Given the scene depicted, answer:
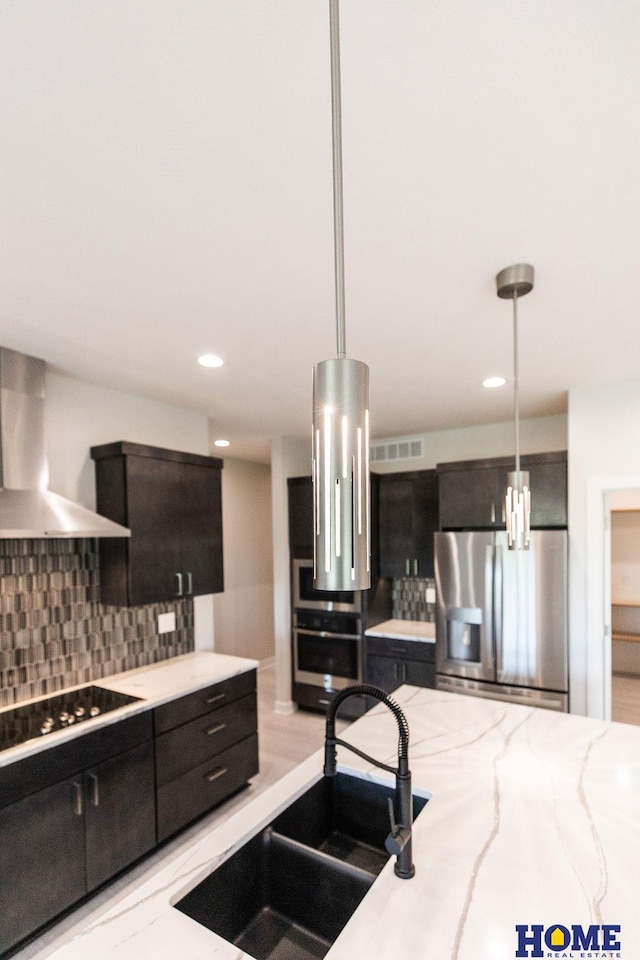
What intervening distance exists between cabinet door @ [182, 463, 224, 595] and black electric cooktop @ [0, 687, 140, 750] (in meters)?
0.75

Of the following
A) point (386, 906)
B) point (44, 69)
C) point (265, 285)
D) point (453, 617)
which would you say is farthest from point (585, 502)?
point (44, 69)

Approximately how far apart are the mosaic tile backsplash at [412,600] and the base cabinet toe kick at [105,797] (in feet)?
6.52

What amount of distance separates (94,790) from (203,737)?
0.69 m

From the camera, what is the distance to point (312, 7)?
792 millimetres

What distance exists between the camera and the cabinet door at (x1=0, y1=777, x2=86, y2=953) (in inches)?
73.5

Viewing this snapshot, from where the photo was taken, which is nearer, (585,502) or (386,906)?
(386,906)

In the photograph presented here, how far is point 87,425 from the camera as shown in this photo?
2.87m

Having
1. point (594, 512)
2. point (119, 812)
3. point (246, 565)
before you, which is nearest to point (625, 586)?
point (594, 512)

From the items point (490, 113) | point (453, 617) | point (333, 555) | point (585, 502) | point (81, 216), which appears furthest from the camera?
point (453, 617)

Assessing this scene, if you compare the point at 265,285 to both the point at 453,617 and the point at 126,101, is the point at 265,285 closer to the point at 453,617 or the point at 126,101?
the point at 126,101

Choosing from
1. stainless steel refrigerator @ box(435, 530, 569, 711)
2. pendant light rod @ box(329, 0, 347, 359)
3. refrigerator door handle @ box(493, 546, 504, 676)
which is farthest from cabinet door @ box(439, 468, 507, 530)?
pendant light rod @ box(329, 0, 347, 359)

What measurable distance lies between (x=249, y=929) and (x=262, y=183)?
6.13 ft

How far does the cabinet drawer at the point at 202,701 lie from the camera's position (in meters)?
2.54

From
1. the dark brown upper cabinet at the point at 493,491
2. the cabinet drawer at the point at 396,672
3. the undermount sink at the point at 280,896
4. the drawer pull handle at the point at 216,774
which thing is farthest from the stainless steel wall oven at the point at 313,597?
the undermount sink at the point at 280,896
